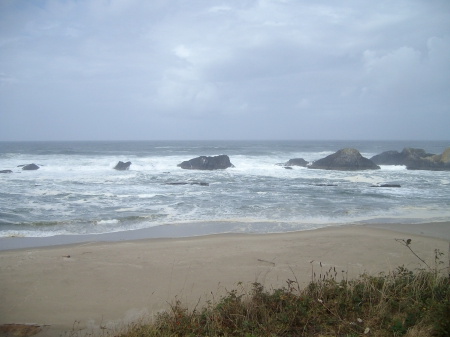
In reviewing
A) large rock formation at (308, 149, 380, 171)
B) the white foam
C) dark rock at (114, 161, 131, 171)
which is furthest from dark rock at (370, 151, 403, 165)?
the white foam

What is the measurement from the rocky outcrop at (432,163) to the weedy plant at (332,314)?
1221 inches

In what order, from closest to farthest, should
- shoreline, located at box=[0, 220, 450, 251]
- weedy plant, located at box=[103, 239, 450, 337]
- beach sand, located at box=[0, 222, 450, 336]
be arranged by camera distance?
weedy plant, located at box=[103, 239, 450, 337] → beach sand, located at box=[0, 222, 450, 336] → shoreline, located at box=[0, 220, 450, 251]

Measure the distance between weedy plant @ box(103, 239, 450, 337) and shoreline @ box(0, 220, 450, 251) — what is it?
5.53m

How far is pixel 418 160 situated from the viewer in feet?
108

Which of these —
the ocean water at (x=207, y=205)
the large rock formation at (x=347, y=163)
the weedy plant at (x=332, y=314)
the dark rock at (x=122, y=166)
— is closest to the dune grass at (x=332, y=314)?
the weedy plant at (x=332, y=314)

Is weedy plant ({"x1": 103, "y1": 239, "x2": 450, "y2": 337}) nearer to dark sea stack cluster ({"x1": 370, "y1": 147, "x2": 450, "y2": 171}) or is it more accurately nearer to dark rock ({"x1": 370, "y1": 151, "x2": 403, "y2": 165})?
dark sea stack cluster ({"x1": 370, "y1": 147, "x2": 450, "y2": 171})

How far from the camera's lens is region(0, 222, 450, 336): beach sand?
5.44 metres

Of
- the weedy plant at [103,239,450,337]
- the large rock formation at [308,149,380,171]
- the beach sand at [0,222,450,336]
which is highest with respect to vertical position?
the large rock formation at [308,149,380,171]

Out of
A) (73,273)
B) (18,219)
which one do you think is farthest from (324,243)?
(18,219)

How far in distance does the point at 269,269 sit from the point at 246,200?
338 inches

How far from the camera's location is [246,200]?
1555 centimetres

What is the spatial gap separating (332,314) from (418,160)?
111 ft

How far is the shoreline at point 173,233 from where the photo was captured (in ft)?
30.3

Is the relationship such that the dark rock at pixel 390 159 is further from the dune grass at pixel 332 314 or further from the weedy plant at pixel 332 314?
the dune grass at pixel 332 314
